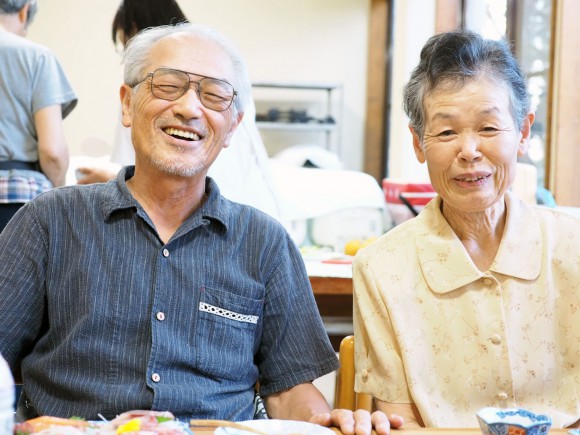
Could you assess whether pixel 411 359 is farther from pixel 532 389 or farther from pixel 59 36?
pixel 59 36

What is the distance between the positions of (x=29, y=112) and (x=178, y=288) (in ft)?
5.23

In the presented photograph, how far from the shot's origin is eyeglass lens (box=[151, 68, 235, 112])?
1.59 metres

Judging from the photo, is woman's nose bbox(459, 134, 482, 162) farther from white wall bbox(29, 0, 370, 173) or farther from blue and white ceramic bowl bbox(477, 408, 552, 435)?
white wall bbox(29, 0, 370, 173)

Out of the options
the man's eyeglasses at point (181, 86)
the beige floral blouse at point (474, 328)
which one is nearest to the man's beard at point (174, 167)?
the man's eyeglasses at point (181, 86)

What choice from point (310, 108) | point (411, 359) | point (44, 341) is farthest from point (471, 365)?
point (310, 108)

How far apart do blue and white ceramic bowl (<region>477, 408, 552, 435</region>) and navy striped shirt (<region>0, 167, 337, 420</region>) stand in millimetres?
533

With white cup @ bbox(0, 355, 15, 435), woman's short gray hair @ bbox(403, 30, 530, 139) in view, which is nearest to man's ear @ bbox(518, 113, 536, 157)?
woman's short gray hair @ bbox(403, 30, 530, 139)

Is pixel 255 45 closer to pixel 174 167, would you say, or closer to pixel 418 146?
pixel 418 146

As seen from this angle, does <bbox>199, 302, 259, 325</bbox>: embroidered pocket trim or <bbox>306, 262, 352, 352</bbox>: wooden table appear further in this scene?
<bbox>306, 262, 352, 352</bbox>: wooden table

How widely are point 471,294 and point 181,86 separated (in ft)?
2.21

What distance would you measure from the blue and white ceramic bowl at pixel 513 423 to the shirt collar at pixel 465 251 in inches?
18.9

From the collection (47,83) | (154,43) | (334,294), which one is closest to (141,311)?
(154,43)

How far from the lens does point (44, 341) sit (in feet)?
4.87

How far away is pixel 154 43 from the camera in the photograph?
164 cm
